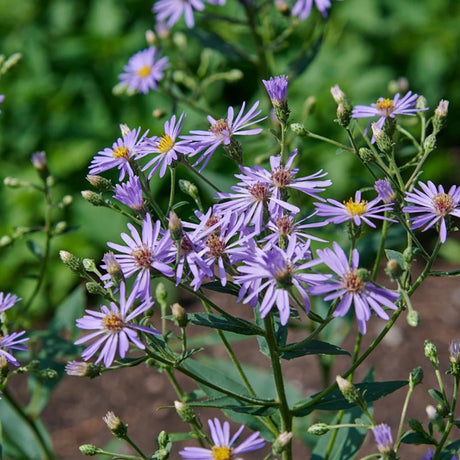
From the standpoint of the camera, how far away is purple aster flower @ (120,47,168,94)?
9.02 ft

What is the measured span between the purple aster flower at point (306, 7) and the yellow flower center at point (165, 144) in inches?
39.7

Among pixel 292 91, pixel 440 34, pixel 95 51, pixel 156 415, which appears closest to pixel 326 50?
pixel 292 91

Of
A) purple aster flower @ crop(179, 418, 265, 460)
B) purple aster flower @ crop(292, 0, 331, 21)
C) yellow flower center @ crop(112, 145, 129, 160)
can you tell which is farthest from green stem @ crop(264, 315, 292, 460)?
purple aster flower @ crop(292, 0, 331, 21)

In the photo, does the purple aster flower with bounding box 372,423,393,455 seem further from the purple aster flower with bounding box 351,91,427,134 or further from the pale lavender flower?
the pale lavender flower

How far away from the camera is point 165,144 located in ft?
5.26

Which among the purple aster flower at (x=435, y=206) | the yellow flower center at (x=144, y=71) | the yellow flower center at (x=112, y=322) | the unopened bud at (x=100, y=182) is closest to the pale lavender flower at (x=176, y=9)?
the yellow flower center at (x=144, y=71)

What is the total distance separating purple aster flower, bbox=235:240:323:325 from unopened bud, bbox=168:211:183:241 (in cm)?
14

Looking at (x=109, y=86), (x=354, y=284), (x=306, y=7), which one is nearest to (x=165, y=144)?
(x=354, y=284)

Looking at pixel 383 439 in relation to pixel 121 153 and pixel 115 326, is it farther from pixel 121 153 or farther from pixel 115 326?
pixel 121 153

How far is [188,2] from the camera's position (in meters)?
2.76

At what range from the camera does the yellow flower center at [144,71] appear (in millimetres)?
2804

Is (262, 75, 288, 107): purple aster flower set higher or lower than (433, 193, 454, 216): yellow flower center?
higher

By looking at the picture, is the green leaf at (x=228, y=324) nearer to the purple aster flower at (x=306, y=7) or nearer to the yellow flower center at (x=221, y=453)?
the yellow flower center at (x=221, y=453)

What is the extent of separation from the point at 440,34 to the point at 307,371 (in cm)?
270
